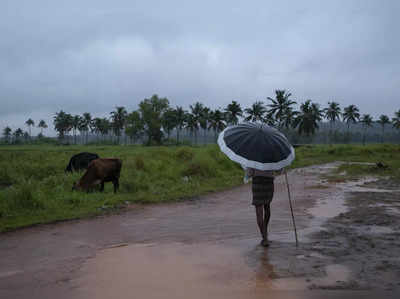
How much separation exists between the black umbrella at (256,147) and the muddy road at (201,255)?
44.7 inches

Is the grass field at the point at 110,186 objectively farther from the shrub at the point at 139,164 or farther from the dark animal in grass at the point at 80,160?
the dark animal in grass at the point at 80,160

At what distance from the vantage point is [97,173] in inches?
456

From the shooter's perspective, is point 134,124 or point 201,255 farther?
point 134,124

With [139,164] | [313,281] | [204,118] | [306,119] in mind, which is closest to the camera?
[313,281]

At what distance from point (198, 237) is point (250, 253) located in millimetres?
1454

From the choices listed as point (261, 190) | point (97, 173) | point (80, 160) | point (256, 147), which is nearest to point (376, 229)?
point (261, 190)

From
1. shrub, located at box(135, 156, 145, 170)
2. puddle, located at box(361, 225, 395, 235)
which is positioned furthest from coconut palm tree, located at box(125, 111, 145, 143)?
puddle, located at box(361, 225, 395, 235)

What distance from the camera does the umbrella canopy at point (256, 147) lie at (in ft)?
18.8

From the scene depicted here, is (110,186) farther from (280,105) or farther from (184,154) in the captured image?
(280,105)

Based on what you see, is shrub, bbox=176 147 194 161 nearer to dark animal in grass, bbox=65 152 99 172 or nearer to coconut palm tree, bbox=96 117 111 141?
dark animal in grass, bbox=65 152 99 172

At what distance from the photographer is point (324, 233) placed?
7.08 m

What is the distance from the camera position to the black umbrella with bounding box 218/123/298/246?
18.8 ft

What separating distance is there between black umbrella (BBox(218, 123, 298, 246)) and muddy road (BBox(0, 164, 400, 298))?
114 cm

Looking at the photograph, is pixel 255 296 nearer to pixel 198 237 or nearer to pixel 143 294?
pixel 143 294
